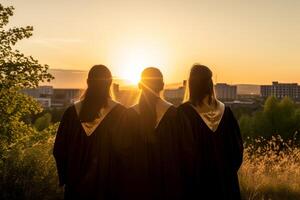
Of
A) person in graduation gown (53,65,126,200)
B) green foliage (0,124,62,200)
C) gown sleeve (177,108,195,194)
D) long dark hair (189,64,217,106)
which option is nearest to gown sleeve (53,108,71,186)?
person in graduation gown (53,65,126,200)

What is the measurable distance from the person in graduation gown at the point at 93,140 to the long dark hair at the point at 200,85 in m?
0.84

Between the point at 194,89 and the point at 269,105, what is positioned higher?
the point at 194,89

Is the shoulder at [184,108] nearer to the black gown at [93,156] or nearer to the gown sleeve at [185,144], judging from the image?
the gown sleeve at [185,144]

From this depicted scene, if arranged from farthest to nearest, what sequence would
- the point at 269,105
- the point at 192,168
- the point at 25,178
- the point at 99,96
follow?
the point at 269,105 < the point at 25,178 < the point at 192,168 < the point at 99,96

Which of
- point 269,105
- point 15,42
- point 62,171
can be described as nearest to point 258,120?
point 269,105

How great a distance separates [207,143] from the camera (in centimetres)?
646

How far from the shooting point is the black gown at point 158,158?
20.6ft

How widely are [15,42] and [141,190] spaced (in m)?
5.22

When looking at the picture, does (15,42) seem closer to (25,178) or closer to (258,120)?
(25,178)

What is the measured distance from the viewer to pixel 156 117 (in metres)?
6.27

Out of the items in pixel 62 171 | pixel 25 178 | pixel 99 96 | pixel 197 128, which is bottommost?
pixel 25 178

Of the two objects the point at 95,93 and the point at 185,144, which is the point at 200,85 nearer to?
the point at 185,144

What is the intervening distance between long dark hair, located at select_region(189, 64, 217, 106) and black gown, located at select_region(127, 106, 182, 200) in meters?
0.31

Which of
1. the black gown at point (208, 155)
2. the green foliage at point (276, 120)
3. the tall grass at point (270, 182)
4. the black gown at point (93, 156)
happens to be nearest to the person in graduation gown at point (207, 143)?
the black gown at point (208, 155)
